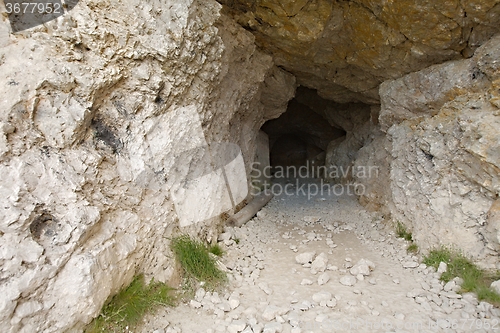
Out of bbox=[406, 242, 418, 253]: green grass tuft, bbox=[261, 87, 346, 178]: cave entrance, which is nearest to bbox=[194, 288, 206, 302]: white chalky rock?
bbox=[406, 242, 418, 253]: green grass tuft

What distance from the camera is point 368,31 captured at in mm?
3922

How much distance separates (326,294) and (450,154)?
6.73 ft

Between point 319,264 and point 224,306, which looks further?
point 319,264

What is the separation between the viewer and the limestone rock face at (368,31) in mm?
3330

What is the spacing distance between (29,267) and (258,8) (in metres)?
3.57

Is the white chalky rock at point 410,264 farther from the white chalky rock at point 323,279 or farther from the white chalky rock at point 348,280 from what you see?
the white chalky rock at point 323,279

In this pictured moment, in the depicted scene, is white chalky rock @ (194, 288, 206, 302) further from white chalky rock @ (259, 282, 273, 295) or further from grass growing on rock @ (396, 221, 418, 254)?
grass growing on rock @ (396, 221, 418, 254)

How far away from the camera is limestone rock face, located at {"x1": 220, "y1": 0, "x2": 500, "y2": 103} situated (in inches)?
131

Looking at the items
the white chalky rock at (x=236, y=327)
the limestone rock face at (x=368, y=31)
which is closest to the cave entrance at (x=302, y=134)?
the limestone rock face at (x=368, y=31)

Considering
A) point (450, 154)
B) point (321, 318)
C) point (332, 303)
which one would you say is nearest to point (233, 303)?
point (321, 318)

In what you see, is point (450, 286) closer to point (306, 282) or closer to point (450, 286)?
point (450, 286)

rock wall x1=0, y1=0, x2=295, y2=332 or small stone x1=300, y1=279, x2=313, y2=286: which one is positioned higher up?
rock wall x1=0, y1=0, x2=295, y2=332

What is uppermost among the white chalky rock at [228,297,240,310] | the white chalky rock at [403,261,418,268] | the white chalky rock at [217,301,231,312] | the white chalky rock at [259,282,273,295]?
the white chalky rock at [403,261,418,268]

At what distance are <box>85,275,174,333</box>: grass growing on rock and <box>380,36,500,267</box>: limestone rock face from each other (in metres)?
2.99
